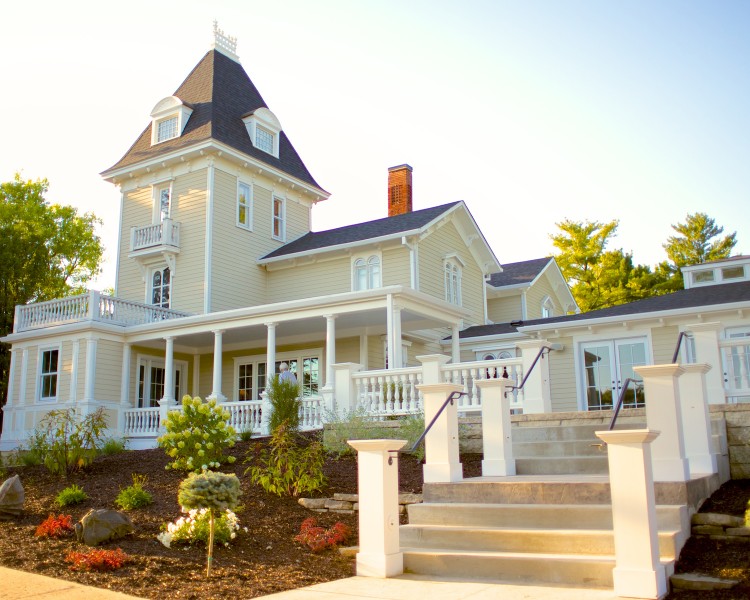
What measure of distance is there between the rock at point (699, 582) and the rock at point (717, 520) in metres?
0.97

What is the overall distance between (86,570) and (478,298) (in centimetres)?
1955

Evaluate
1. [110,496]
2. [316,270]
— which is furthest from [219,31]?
[110,496]

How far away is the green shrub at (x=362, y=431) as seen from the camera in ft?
38.8

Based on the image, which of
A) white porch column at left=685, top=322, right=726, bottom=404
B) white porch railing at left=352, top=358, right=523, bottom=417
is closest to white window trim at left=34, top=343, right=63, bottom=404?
white porch railing at left=352, top=358, right=523, bottom=417

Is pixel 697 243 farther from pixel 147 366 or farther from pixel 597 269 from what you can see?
pixel 147 366

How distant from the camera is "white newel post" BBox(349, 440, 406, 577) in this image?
6855 mm

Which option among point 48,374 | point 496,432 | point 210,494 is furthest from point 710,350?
point 48,374

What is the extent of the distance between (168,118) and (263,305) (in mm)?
8923

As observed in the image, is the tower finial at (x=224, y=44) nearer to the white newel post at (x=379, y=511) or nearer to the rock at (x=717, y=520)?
the white newel post at (x=379, y=511)

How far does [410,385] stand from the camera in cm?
1408

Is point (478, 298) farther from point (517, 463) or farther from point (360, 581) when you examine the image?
point (360, 581)

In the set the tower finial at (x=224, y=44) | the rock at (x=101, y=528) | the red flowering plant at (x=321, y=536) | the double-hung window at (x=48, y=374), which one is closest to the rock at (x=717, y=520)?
the red flowering plant at (x=321, y=536)

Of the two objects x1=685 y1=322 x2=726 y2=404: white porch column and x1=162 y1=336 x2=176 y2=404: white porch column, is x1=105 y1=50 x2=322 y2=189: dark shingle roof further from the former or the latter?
x1=685 y1=322 x2=726 y2=404: white porch column

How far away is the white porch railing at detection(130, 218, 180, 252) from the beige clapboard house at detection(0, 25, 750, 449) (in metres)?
0.06
